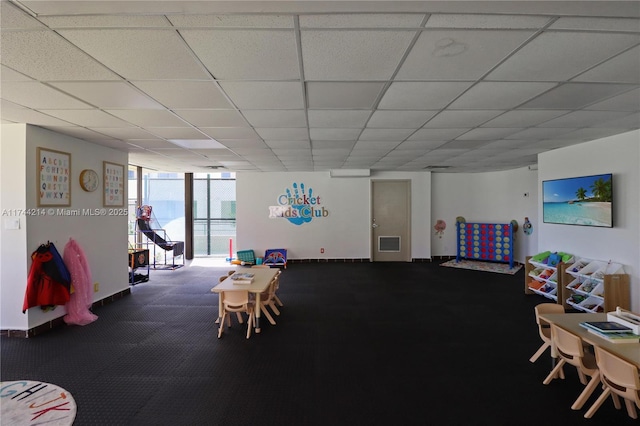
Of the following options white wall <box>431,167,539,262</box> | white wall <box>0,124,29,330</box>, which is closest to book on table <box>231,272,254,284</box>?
white wall <box>0,124,29,330</box>

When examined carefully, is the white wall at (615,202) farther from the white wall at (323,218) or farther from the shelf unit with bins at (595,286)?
the white wall at (323,218)

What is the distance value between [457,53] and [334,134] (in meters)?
2.27

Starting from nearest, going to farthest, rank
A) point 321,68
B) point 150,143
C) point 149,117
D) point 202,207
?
point 321,68
point 149,117
point 150,143
point 202,207

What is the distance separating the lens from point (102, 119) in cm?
338

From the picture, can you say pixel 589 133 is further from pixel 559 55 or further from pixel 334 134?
pixel 334 134

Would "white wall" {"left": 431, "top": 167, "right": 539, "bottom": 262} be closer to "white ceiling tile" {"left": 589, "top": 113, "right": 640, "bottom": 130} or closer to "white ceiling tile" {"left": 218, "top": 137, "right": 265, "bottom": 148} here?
"white ceiling tile" {"left": 589, "top": 113, "right": 640, "bottom": 130}

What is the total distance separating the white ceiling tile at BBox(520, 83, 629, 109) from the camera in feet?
8.27

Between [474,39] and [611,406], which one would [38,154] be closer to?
[474,39]

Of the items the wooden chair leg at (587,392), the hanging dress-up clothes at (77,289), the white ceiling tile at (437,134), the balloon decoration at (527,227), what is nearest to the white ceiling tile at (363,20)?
the white ceiling tile at (437,134)

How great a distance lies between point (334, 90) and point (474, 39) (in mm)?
1143

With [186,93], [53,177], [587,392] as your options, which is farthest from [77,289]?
[587,392]

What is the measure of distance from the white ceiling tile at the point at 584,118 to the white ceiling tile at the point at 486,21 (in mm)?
2179

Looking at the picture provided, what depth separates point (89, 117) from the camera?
10.8 ft

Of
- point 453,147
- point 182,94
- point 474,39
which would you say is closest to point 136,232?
point 182,94
